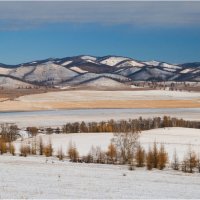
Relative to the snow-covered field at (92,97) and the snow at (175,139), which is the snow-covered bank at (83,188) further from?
the snow-covered field at (92,97)

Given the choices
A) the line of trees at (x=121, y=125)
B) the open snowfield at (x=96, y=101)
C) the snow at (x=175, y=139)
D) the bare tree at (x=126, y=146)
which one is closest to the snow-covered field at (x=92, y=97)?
the open snowfield at (x=96, y=101)

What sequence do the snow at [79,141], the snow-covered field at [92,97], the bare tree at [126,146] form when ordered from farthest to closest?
the snow-covered field at [92,97] → the snow at [79,141] → the bare tree at [126,146]

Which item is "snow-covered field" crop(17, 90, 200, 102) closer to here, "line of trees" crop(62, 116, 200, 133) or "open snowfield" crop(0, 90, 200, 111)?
"open snowfield" crop(0, 90, 200, 111)

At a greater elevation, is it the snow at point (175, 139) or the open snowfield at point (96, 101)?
the open snowfield at point (96, 101)

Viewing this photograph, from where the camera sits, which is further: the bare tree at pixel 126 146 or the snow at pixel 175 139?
the snow at pixel 175 139

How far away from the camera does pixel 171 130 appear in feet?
281

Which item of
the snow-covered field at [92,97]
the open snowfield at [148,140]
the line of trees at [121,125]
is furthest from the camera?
the snow-covered field at [92,97]

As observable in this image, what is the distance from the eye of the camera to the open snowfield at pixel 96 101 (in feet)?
507

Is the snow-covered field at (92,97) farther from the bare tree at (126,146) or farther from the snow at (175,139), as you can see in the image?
the bare tree at (126,146)

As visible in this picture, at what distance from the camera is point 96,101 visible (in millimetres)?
172125

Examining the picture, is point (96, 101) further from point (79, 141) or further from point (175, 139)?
point (79, 141)

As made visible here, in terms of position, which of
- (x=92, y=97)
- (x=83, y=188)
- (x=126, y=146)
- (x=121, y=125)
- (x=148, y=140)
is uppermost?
(x=92, y=97)

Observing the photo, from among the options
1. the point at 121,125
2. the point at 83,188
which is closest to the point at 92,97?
the point at 121,125

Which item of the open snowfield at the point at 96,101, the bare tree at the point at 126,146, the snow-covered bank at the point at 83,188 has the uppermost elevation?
the open snowfield at the point at 96,101
